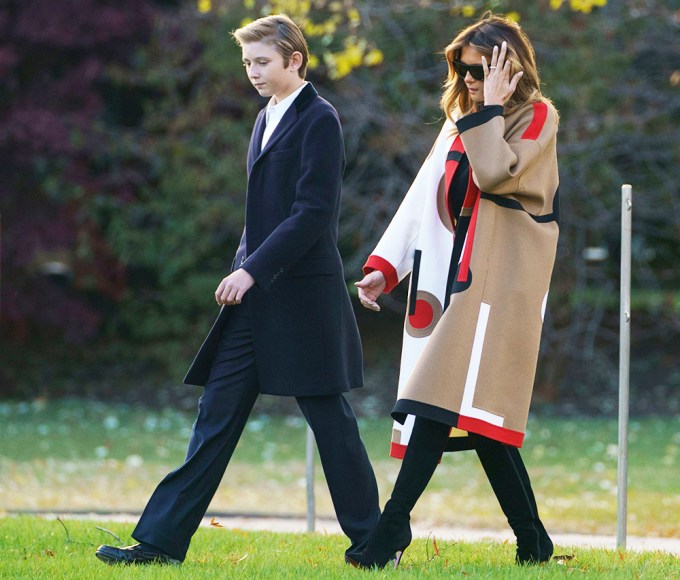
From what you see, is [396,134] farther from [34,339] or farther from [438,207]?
[438,207]

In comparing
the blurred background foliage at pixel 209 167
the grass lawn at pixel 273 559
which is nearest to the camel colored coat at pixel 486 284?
the grass lawn at pixel 273 559

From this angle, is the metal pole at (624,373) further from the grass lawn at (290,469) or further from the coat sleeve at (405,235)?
the grass lawn at (290,469)

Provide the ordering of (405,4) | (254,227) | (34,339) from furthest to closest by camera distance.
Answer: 1. (34,339)
2. (405,4)
3. (254,227)

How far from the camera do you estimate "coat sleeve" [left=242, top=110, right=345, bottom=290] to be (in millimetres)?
4152

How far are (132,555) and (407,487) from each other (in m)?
1.01

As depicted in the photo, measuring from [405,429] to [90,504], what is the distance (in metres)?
4.47

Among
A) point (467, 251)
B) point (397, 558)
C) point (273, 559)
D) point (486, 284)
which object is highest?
point (467, 251)

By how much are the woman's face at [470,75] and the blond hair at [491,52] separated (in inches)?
0.6

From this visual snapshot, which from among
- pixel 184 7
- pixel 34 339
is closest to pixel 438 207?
pixel 184 7

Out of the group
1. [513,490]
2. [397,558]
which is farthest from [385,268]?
[397,558]

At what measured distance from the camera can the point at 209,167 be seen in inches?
569

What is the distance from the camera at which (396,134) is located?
503 inches

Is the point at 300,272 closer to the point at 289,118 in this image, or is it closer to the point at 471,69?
the point at 289,118

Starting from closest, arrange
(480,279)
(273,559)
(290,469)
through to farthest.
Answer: (480,279), (273,559), (290,469)
